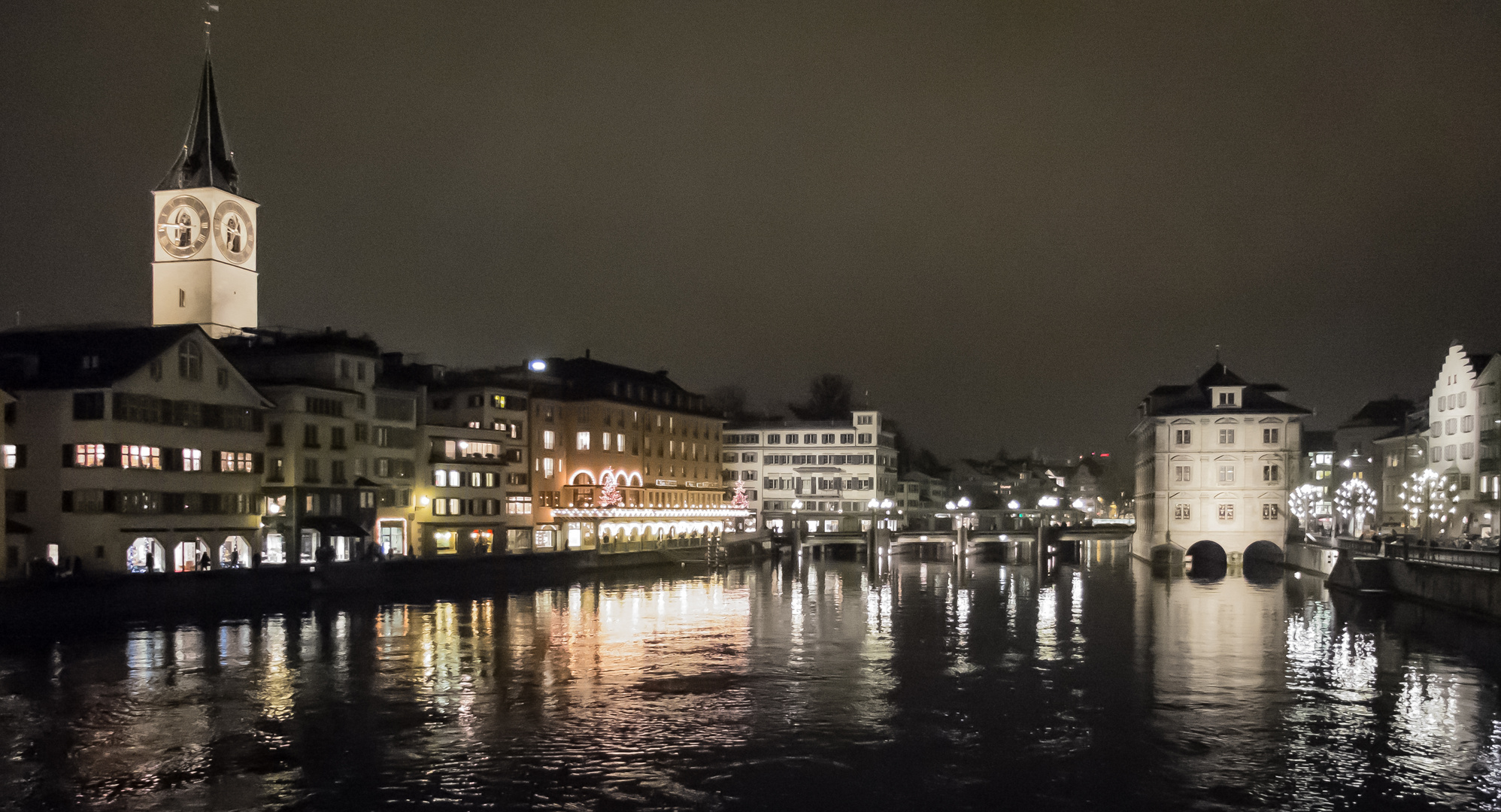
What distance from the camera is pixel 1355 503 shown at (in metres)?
109

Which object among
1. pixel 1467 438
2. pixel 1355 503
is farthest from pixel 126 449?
pixel 1355 503

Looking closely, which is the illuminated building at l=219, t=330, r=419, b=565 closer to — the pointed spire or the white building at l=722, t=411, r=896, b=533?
the pointed spire

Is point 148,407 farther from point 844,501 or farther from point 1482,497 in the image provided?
point 844,501

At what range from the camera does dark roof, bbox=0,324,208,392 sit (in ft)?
198

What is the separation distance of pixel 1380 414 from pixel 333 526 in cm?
12323

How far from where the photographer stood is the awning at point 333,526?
7456 centimetres

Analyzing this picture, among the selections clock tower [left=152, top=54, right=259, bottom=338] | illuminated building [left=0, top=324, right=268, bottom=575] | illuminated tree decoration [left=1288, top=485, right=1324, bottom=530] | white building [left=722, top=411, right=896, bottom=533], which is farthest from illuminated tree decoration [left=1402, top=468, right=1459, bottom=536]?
clock tower [left=152, top=54, right=259, bottom=338]

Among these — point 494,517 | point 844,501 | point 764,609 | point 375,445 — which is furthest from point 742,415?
point 764,609

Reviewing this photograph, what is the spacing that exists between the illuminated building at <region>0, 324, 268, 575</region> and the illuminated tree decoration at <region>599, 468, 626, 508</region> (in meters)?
40.3

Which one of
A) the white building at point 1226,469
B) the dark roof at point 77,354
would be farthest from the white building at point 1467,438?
the dark roof at point 77,354

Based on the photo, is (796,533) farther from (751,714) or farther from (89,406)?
(751,714)

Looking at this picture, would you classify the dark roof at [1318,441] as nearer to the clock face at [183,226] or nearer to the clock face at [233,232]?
the clock face at [233,232]

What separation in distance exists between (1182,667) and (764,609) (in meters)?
26.7

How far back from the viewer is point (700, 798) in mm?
25453
